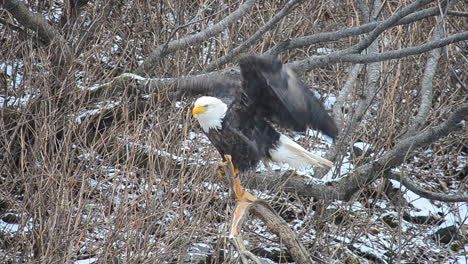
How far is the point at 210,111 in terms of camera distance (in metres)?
3.83

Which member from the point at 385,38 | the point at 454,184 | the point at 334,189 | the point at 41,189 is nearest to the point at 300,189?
the point at 334,189

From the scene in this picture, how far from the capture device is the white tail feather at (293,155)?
13.8 ft

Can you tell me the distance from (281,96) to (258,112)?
32cm

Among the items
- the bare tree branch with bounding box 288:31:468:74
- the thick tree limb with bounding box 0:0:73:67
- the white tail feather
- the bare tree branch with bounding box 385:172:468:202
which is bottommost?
the white tail feather

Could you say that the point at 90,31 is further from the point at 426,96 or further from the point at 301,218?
the point at 426,96

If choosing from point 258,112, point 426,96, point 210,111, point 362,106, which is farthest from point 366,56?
point 426,96

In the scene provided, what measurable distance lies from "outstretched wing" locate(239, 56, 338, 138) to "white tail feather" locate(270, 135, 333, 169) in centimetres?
31

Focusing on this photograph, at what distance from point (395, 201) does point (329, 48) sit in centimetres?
217

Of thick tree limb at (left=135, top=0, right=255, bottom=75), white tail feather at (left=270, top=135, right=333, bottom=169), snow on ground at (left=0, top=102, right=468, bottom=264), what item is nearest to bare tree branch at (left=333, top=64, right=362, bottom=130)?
snow on ground at (left=0, top=102, right=468, bottom=264)

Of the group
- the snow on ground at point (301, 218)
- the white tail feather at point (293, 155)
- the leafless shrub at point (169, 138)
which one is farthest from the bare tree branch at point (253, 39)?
the white tail feather at point (293, 155)

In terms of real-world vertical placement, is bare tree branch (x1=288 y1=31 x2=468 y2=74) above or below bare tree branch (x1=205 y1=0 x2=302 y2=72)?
below

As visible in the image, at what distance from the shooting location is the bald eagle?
12.1 ft

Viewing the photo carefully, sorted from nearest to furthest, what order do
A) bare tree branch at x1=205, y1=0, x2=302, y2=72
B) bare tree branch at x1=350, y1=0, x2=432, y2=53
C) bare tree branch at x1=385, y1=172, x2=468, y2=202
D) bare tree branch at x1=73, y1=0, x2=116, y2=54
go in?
bare tree branch at x1=350, y1=0, x2=432, y2=53, bare tree branch at x1=385, y1=172, x2=468, y2=202, bare tree branch at x1=205, y1=0, x2=302, y2=72, bare tree branch at x1=73, y1=0, x2=116, y2=54

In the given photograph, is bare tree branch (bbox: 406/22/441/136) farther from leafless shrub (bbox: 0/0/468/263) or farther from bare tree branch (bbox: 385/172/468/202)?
bare tree branch (bbox: 385/172/468/202)
